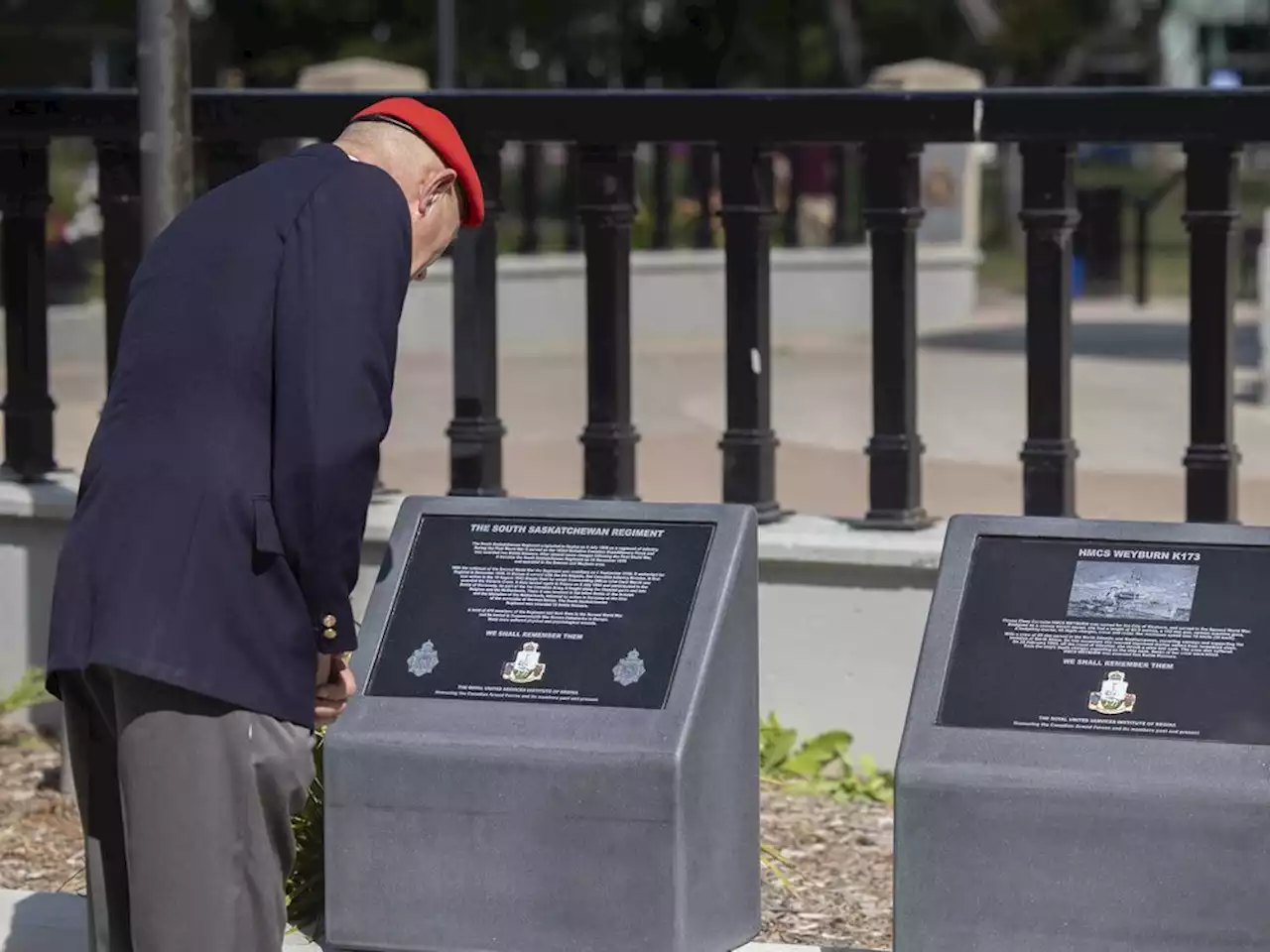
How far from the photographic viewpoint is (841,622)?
18.5 ft

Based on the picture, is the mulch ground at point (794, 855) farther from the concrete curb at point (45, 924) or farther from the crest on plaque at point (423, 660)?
the crest on plaque at point (423, 660)

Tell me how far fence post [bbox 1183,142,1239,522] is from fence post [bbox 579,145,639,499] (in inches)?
54.6

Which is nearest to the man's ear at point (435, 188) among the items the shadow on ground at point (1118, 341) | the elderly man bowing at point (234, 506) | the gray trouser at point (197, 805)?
the elderly man bowing at point (234, 506)

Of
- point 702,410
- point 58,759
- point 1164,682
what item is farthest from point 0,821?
point 702,410

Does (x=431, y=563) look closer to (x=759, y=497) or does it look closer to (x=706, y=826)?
(x=706, y=826)

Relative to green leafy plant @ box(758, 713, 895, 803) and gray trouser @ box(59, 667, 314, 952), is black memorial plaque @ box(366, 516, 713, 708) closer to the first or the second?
gray trouser @ box(59, 667, 314, 952)

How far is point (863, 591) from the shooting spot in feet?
18.5

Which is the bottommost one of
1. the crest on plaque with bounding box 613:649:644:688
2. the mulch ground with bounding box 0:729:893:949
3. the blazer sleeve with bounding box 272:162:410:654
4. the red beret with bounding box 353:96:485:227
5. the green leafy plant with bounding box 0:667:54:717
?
the mulch ground with bounding box 0:729:893:949

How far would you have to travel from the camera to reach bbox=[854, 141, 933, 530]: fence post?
5676 mm

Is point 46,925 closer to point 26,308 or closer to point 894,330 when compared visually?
point 26,308

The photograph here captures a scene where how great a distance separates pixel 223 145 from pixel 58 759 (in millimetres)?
1650

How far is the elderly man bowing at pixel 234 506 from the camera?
333cm

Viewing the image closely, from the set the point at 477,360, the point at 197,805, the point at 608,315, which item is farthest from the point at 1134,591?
the point at 477,360

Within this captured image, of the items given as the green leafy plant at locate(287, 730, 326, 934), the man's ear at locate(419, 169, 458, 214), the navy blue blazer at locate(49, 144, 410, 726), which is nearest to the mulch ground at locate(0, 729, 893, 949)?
the green leafy plant at locate(287, 730, 326, 934)
